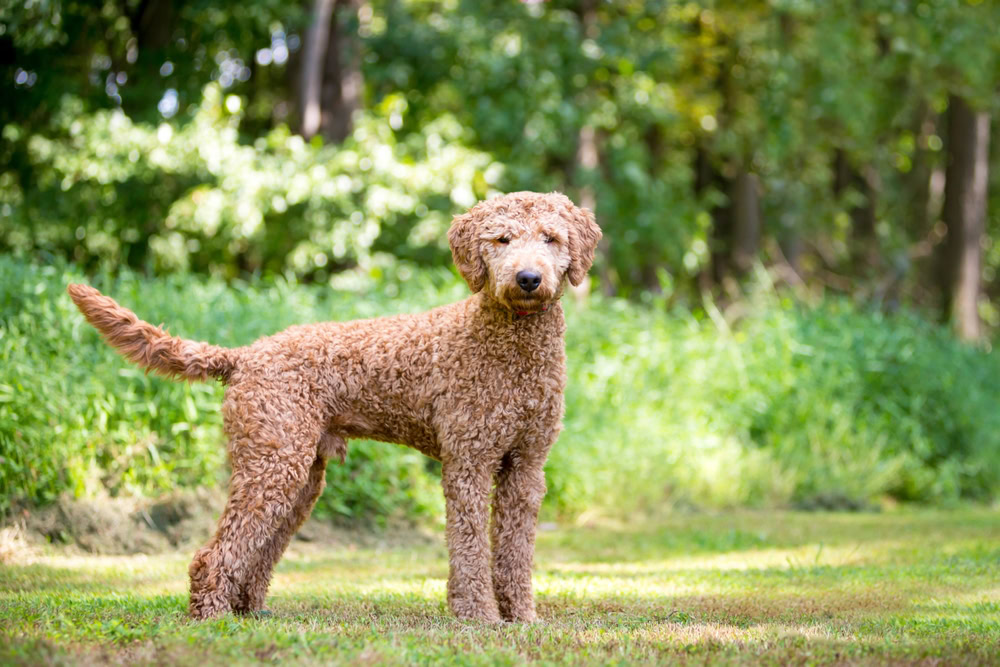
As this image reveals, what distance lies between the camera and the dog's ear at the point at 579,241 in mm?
4426

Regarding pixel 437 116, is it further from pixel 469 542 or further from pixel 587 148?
pixel 469 542

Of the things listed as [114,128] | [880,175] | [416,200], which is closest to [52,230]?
[114,128]

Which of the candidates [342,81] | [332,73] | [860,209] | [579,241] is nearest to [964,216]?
[860,209]

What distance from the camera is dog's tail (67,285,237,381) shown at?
439 cm

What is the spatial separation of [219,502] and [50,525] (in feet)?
3.39

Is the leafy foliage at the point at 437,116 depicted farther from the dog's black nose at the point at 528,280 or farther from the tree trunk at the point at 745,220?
the dog's black nose at the point at 528,280

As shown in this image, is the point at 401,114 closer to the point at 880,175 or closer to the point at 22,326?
the point at 22,326

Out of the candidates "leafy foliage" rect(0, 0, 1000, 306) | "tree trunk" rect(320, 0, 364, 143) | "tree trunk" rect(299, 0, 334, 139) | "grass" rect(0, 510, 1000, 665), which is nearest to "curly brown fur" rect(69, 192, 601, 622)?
"grass" rect(0, 510, 1000, 665)

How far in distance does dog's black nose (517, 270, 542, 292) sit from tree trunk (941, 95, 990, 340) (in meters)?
11.8

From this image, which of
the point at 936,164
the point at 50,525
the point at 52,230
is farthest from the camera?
the point at 936,164

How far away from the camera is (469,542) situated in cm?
429

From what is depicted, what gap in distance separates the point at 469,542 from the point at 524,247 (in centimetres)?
122

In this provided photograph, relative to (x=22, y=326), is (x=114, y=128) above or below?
above

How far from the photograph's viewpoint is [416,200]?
11195 mm
